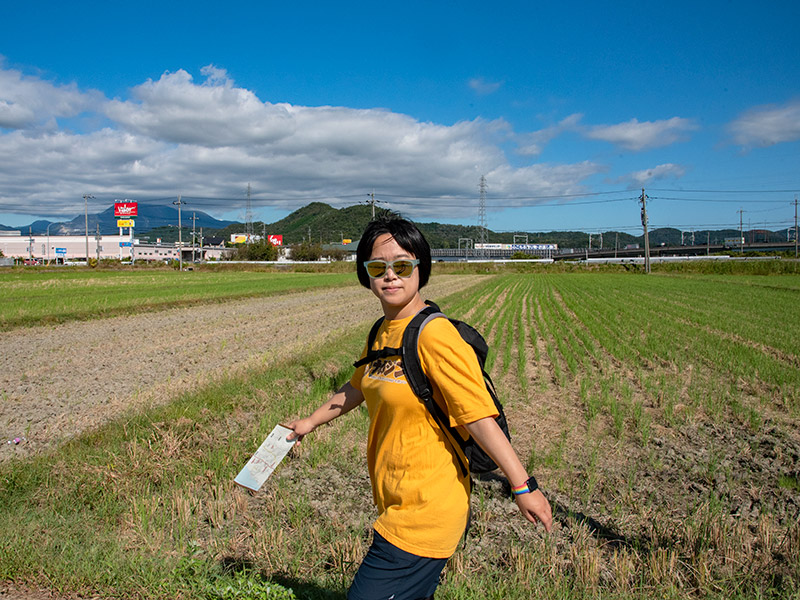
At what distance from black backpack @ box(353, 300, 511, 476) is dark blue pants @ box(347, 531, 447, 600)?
1.16ft

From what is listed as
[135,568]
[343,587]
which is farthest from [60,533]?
[343,587]

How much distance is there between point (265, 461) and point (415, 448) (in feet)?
2.39

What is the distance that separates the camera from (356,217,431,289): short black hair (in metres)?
2.20

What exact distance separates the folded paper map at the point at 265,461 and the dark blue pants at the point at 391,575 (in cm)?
56

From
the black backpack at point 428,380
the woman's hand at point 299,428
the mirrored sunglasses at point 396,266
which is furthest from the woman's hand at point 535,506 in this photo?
the woman's hand at point 299,428

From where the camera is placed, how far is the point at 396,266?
2146mm

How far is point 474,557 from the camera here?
342 cm

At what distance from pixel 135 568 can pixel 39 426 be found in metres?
4.11

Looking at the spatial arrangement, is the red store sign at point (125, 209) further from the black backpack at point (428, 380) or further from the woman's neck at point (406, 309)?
the black backpack at point (428, 380)

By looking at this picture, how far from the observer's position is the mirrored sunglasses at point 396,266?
7.02ft

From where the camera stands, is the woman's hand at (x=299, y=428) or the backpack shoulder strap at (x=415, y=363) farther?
the woman's hand at (x=299, y=428)

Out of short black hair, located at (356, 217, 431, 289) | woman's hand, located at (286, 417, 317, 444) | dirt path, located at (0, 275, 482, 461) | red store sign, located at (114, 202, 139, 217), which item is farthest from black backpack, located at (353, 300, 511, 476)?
red store sign, located at (114, 202, 139, 217)

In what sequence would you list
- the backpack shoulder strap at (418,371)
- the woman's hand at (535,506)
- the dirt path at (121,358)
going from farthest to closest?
the dirt path at (121,358)
the backpack shoulder strap at (418,371)
the woman's hand at (535,506)

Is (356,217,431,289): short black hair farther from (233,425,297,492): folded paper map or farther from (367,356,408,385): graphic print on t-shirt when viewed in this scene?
(233,425,297,492): folded paper map
